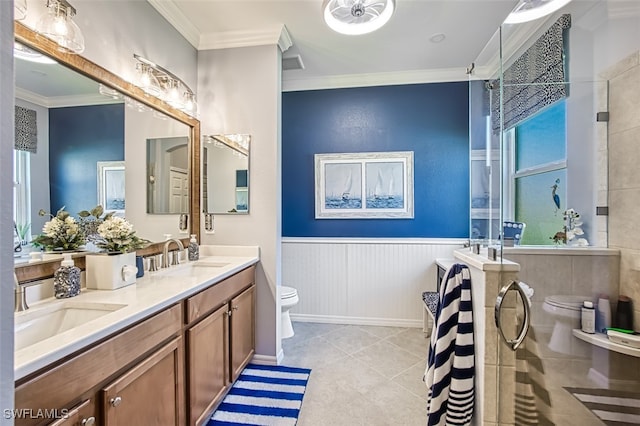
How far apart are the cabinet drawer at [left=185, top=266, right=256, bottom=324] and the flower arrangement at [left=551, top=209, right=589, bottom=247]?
1991 mm

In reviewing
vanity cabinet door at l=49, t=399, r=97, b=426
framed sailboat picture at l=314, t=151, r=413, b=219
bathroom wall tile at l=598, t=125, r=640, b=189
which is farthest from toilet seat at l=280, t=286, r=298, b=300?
bathroom wall tile at l=598, t=125, r=640, b=189

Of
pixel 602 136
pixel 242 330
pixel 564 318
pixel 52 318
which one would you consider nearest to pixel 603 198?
pixel 602 136

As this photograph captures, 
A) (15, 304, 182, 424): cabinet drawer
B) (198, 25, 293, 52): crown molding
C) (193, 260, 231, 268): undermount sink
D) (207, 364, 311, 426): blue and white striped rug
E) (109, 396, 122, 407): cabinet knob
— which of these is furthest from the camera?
(198, 25, 293, 52): crown molding

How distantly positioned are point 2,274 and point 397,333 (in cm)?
307

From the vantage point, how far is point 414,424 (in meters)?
1.71

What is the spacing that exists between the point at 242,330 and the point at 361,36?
2.57 m

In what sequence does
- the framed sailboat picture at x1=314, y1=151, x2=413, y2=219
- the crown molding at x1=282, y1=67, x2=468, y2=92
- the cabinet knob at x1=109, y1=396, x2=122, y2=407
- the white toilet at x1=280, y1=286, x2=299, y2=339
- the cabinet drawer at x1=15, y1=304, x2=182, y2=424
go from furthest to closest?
the framed sailboat picture at x1=314, y1=151, x2=413, y2=219, the crown molding at x1=282, y1=67, x2=468, y2=92, the white toilet at x1=280, y1=286, x2=299, y2=339, the cabinet knob at x1=109, y1=396, x2=122, y2=407, the cabinet drawer at x1=15, y1=304, x2=182, y2=424

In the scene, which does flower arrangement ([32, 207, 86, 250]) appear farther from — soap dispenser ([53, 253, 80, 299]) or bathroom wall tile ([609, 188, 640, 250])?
bathroom wall tile ([609, 188, 640, 250])

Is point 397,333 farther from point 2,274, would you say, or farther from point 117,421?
point 2,274

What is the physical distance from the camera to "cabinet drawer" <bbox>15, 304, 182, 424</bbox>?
0.78 metres

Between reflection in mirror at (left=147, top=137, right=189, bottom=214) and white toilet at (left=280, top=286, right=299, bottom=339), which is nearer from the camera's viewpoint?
reflection in mirror at (left=147, top=137, right=189, bottom=214)

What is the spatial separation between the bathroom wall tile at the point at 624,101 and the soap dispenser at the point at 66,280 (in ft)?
9.42

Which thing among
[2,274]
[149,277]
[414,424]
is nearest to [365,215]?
[414,424]

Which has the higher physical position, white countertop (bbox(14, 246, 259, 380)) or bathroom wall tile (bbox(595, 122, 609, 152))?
bathroom wall tile (bbox(595, 122, 609, 152))
